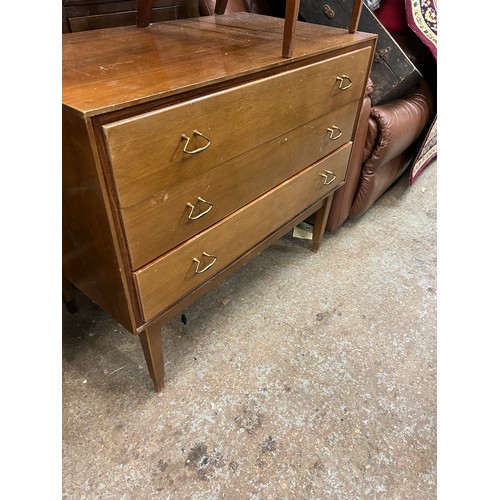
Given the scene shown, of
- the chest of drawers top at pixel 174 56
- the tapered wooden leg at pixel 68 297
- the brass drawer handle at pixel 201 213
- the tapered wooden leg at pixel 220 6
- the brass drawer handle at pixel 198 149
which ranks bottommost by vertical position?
the tapered wooden leg at pixel 68 297

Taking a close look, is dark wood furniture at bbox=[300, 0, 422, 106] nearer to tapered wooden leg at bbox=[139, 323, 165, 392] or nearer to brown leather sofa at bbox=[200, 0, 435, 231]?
brown leather sofa at bbox=[200, 0, 435, 231]

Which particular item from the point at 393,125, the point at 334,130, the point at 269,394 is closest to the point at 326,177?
the point at 334,130

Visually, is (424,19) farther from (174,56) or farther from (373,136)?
(174,56)

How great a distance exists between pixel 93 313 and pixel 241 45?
101cm

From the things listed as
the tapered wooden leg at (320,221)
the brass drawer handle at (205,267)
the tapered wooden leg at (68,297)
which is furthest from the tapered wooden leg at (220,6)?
the tapered wooden leg at (68,297)

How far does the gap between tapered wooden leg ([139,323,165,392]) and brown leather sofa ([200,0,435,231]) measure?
1.01 metres

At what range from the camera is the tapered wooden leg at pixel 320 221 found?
1579mm

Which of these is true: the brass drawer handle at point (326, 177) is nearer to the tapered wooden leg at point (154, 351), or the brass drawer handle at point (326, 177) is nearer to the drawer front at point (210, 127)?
the drawer front at point (210, 127)

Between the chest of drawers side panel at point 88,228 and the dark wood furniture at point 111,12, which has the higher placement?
the dark wood furniture at point 111,12

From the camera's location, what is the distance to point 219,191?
938 millimetres

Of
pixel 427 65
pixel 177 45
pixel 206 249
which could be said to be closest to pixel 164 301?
pixel 206 249

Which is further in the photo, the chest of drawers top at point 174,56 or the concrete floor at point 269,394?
the concrete floor at point 269,394

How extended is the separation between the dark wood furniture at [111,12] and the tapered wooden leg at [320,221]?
88 cm

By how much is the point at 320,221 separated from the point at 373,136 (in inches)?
15.8
